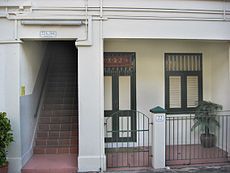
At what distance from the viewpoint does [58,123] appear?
734 centimetres

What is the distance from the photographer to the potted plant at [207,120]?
7.03m

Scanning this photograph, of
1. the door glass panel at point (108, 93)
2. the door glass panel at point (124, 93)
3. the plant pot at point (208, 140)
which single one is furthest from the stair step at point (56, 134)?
the plant pot at point (208, 140)

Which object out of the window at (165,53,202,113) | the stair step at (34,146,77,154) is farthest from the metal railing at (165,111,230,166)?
the stair step at (34,146,77,154)

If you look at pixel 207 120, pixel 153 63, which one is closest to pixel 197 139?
pixel 207 120

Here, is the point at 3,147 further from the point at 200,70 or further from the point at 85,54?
the point at 200,70

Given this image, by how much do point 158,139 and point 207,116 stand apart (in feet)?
6.10

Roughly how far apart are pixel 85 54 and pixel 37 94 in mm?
2363

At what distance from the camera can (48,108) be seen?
7.80m

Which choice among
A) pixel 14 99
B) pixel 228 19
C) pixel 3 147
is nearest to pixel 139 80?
pixel 228 19

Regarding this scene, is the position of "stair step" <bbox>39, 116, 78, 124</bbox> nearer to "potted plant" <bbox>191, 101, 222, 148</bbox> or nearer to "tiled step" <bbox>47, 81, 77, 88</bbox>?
"tiled step" <bbox>47, 81, 77, 88</bbox>

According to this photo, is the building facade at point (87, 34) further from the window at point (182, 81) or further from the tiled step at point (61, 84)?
the tiled step at point (61, 84)

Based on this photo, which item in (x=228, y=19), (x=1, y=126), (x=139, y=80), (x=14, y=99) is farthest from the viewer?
(x=139, y=80)

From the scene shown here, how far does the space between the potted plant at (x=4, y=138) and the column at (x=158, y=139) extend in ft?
10.0

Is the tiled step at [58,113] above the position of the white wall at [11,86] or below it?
below
